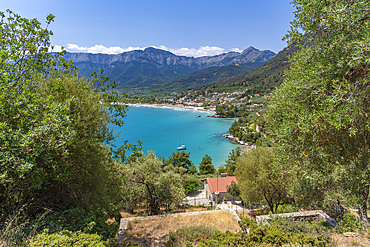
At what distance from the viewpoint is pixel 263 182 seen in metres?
11.2

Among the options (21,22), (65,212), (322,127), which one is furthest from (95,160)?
(322,127)

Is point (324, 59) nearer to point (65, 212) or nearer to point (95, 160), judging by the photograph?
→ point (95, 160)

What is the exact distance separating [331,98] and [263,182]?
8911 millimetres

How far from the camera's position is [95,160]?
5.04m

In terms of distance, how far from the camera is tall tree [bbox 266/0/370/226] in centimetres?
332

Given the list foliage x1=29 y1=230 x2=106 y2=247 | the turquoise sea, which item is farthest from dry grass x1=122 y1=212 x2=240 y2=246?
the turquoise sea

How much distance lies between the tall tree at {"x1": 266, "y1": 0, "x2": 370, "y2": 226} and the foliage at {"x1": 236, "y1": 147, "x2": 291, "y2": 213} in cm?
653

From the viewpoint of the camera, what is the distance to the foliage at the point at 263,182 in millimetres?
11016

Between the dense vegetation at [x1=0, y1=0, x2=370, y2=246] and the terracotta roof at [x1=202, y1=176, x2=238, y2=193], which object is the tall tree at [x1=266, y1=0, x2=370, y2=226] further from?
the terracotta roof at [x1=202, y1=176, x2=238, y2=193]

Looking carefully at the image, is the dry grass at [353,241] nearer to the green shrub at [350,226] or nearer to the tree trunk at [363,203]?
the green shrub at [350,226]

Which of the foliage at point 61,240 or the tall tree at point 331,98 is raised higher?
the tall tree at point 331,98

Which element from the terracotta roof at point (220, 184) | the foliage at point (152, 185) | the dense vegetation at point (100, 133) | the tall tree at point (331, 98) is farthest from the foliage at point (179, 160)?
the tall tree at point (331, 98)

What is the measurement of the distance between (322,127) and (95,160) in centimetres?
576

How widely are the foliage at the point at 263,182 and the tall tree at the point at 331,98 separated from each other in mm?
6531
